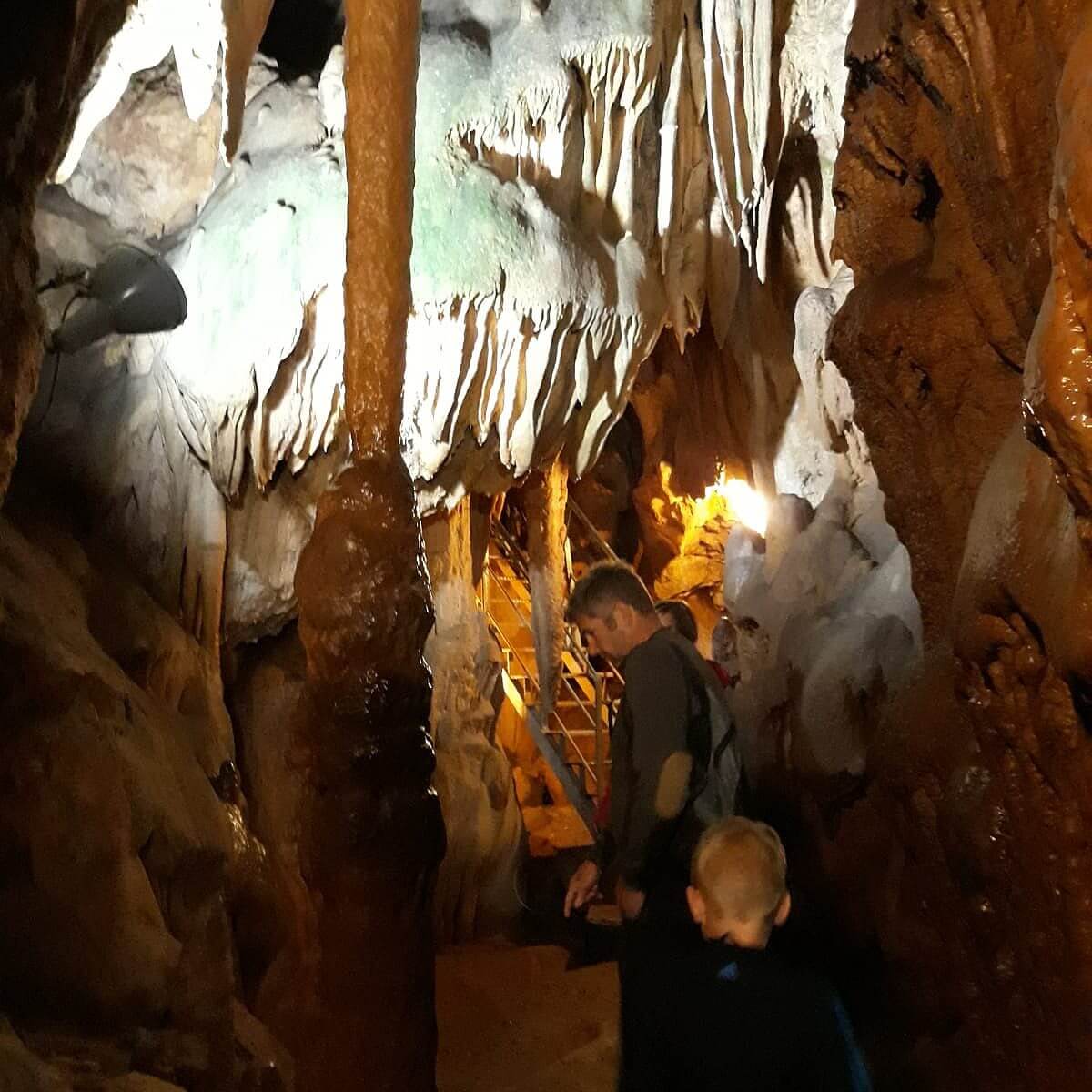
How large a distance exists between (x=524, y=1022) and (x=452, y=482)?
6.73 feet

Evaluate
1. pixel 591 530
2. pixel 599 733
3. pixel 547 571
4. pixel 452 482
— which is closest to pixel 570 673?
pixel 547 571

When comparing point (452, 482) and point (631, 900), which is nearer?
point (631, 900)

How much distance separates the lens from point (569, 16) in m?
3.88

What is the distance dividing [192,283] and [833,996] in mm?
3314

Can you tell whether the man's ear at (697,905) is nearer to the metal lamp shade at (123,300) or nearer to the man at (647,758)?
the man at (647,758)

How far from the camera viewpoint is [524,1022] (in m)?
3.83

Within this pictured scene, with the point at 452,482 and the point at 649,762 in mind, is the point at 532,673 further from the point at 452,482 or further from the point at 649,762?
the point at 649,762

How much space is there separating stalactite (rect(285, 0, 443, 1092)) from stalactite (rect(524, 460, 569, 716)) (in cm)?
438

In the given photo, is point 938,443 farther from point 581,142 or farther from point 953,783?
point 581,142

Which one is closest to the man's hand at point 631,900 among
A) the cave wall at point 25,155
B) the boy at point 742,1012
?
the boy at point 742,1012

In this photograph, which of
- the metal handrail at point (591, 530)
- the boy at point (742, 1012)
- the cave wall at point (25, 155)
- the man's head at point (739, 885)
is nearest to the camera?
the boy at point (742, 1012)

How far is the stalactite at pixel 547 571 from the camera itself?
251 inches

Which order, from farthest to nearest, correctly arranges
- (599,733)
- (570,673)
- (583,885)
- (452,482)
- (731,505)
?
1. (731,505)
2. (570,673)
3. (599,733)
4. (452,482)
5. (583,885)

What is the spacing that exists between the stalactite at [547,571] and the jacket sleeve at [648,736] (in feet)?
13.4
